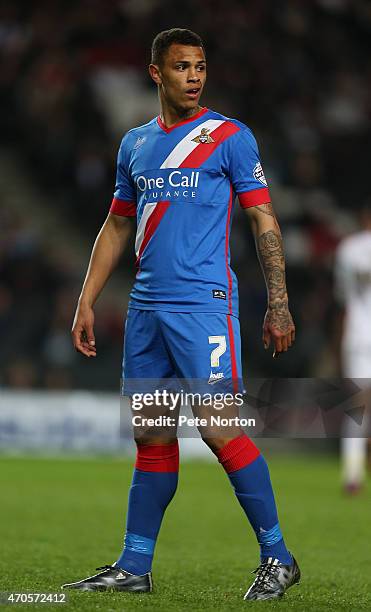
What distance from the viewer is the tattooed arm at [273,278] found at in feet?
14.9

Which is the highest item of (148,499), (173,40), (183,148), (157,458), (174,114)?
(173,40)

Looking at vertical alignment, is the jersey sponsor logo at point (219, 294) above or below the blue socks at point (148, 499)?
above

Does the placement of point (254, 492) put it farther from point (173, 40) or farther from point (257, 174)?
point (173, 40)

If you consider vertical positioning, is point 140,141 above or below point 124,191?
above

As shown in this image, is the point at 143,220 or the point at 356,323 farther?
the point at 356,323

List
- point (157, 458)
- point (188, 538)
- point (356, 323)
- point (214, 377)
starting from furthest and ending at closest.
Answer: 1. point (356, 323)
2. point (188, 538)
3. point (157, 458)
4. point (214, 377)

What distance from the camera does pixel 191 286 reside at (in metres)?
4.60

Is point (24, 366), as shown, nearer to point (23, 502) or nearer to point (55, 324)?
point (55, 324)

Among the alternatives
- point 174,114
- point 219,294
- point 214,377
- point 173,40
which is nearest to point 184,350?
point 214,377

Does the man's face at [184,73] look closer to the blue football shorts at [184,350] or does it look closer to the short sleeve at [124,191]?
the short sleeve at [124,191]

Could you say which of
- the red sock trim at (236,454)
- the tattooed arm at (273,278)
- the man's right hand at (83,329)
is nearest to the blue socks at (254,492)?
the red sock trim at (236,454)

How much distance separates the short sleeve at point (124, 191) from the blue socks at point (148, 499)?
940mm

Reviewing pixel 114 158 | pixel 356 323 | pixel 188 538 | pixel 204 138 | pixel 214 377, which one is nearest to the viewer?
pixel 214 377

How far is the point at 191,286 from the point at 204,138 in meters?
0.55
